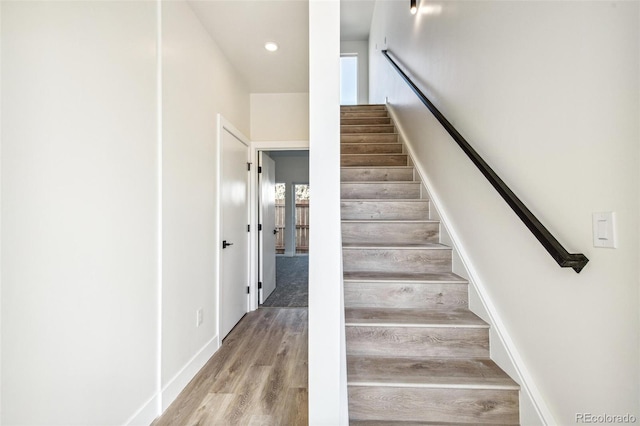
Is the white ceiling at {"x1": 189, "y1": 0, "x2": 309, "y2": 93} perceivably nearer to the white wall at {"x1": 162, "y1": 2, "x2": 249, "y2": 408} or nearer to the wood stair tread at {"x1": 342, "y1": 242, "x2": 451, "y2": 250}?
the white wall at {"x1": 162, "y1": 2, "x2": 249, "y2": 408}

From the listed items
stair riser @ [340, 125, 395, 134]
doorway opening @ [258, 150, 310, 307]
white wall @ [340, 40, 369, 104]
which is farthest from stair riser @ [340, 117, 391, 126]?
white wall @ [340, 40, 369, 104]

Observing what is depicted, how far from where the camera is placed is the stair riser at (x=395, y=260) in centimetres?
210

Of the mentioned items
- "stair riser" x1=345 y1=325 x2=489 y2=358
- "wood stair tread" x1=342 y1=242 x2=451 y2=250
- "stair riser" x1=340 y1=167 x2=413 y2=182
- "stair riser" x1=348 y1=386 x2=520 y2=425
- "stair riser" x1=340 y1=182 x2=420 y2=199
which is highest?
"stair riser" x1=340 y1=167 x2=413 y2=182

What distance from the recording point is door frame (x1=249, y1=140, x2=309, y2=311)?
3574 millimetres

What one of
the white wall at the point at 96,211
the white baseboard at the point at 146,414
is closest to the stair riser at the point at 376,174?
the white wall at the point at 96,211

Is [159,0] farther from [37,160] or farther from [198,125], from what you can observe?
[37,160]

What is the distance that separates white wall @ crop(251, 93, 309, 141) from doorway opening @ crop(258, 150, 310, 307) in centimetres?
31

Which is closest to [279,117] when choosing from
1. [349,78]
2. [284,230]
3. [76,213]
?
[76,213]

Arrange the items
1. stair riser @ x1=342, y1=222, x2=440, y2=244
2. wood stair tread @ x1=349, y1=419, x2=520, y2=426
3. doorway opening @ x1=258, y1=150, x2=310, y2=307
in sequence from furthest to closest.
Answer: doorway opening @ x1=258, y1=150, x2=310, y2=307 < stair riser @ x1=342, y1=222, x2=440, y2=244 < wood stair tread @ x1=349, y1=419, x2=520, y2=426

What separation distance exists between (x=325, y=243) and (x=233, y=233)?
7.12 ft

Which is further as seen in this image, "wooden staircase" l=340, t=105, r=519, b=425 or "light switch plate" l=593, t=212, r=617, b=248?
"wooden staircase" l=340, t=105, r=519, b=425

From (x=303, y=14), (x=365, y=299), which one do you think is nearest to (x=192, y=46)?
(x=303, y=14)

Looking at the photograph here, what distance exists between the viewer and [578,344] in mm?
1077

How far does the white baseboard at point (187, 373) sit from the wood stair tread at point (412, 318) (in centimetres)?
120
